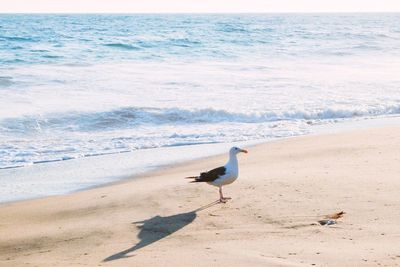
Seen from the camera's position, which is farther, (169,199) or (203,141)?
(203,141)

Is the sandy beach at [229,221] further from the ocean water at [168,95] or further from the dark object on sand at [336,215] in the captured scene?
the ocean water at [168,95]

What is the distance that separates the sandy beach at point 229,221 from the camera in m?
5.16

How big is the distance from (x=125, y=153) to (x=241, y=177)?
3.43 meters

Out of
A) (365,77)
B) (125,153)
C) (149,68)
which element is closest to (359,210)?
(125,153)

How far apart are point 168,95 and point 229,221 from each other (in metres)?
Result: 11.6

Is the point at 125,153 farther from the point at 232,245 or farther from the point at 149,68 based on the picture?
the point at 149,68

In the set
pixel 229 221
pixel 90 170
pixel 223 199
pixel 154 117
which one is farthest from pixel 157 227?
pixel 154 117

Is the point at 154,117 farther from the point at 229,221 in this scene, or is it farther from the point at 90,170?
the point at 229,221

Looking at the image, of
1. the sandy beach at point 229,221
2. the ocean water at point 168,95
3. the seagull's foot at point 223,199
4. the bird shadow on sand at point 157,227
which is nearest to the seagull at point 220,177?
the seagull's foot at point 223,199

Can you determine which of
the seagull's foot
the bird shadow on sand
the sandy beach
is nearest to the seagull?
the seagull's foot

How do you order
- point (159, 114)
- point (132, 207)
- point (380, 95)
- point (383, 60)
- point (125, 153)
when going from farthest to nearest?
point (383, 60)
point (380, 95)
point (159, 114)
point (125, 153)
point (132, 207)

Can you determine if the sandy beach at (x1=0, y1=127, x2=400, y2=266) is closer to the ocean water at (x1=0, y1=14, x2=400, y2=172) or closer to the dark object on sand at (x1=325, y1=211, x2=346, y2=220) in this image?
the dark object on sand at (x1=325, y1=211, x2=346, y2=220)

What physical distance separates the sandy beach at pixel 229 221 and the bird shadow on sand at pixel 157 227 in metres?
0.01

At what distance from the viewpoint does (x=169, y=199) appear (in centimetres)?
720
